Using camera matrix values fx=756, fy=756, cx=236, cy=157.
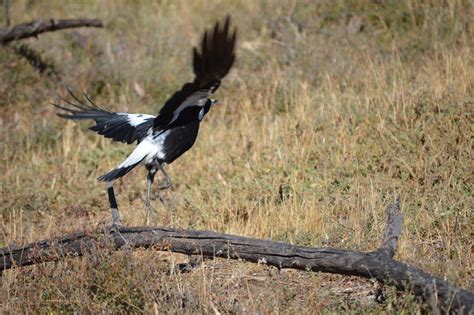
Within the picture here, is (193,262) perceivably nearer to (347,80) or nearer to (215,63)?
(215,63)

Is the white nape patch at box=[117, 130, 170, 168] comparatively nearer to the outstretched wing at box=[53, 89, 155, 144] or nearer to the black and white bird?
the black and white bird

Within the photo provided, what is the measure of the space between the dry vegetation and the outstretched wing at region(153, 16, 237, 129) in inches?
41.9

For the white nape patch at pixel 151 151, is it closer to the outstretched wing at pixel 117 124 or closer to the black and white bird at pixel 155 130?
the black and white bird at pixel 155 130

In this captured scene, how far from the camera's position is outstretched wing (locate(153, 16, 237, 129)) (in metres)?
4.85

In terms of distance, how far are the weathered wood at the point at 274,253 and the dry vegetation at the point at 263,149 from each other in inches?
4.6

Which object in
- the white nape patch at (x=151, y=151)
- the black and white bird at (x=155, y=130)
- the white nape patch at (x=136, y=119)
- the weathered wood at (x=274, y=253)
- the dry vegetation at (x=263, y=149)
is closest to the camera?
the weathered wood at (x=274, y=253)

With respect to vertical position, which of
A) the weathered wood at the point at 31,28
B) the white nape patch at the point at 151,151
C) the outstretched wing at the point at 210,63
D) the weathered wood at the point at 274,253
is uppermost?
the weathered wood at the point at 31,28

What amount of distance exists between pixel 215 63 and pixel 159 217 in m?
1.93

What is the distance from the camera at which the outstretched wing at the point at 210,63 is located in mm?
4852

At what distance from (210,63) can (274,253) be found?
1374 mm

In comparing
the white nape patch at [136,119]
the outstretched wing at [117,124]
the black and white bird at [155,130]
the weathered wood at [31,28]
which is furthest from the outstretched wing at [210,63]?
the weathered wood at [31,28]

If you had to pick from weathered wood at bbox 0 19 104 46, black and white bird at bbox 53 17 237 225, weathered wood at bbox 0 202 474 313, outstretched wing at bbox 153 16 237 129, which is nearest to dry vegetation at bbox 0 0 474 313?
weathered wood at bbox 0 202 474 313

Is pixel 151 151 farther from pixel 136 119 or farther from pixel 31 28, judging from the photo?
pixel 31 28

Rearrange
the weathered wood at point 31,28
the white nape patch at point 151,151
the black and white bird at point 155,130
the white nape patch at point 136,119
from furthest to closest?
the weathered wood at point 31,28
the white nape patch at point 136,119
the white nape patch at point 151,151
the black and white bird at point 155,130
